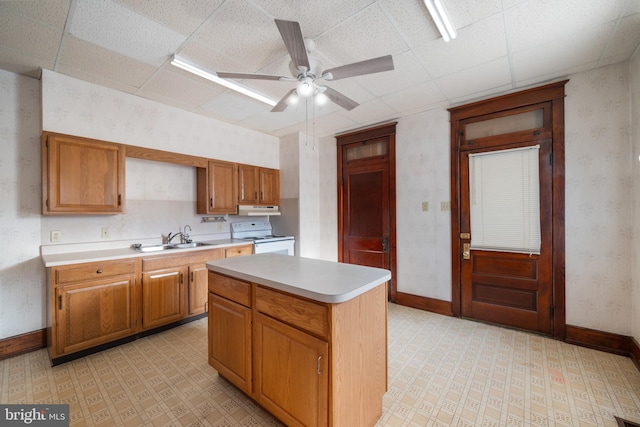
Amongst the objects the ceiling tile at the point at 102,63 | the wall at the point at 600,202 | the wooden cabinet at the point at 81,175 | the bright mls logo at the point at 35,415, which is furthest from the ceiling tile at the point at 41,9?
the wall at the point at 600,202

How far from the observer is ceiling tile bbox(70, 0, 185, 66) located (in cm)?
180

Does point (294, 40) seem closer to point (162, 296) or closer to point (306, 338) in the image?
point (306, 338)

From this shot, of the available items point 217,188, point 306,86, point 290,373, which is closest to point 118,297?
point 217,188

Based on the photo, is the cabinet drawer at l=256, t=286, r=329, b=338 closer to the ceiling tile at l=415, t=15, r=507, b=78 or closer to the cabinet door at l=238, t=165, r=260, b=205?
the ceiling tile at l=415, t=15, r=507, b=78

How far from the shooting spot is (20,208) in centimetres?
253

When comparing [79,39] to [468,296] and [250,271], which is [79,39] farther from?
[468,296]

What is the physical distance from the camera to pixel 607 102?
98.0 inches

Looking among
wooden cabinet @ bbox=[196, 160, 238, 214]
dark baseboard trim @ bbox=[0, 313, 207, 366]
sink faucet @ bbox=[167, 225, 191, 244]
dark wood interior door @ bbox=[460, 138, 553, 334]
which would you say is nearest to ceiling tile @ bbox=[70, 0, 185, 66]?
wooden cabinet @ bbox=[196, 160, 238, 214]

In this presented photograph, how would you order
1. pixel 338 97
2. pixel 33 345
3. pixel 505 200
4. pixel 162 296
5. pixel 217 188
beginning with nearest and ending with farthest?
pixel 338 97 < pixel 33 345 < pixel 162 296 < pixel 505 200 < pixel 217 188

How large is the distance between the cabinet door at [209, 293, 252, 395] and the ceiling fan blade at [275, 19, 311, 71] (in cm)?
167

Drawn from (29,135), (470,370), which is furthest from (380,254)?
(29,135)

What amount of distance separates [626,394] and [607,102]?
2.46 meters

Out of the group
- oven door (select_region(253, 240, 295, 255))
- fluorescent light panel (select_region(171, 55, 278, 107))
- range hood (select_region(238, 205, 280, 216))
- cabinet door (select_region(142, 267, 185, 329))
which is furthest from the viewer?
range hood (select_region(238, 205, 280, 216))

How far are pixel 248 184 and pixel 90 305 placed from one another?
94.3 inches
